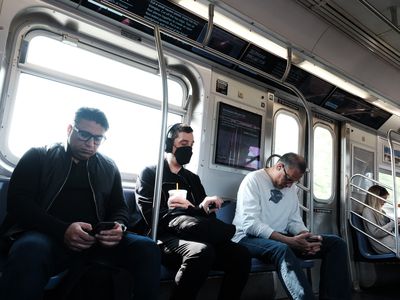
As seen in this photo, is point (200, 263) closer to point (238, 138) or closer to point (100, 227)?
point (100, 227)

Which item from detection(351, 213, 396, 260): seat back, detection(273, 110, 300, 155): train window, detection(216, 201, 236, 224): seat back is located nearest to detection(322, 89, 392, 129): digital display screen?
detection(273, 110, 300, 155): train window

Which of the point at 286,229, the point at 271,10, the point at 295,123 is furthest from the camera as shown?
the point at 295,123

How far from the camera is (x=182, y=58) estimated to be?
124 inches

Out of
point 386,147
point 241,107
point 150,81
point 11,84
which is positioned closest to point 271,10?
point 241,107

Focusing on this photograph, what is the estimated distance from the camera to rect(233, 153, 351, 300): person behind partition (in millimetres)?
2156

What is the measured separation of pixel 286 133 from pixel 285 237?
79.2 inches

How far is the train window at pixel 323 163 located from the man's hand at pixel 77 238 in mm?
3537

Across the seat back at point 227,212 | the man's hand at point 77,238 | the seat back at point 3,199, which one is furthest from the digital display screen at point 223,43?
the man's hand at point 77,238

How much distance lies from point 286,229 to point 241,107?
1374 mm

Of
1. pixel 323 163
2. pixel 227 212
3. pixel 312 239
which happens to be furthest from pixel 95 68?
pixel 323 163

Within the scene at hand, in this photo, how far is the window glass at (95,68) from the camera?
2521mm

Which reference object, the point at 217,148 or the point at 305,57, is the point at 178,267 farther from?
the point at 305,57

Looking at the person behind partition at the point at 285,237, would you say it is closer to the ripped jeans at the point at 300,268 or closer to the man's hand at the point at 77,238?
the ripped jeans at the point at 300,268

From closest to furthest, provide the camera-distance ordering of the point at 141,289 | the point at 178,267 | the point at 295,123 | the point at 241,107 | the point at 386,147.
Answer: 1. the point at 141,289
2. the point at 178,267
3. the point at 241,107
4. the point at 295,123
5. the point at 386,147
